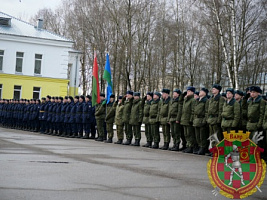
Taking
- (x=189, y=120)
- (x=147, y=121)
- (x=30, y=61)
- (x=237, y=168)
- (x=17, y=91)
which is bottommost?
(x=237, y=168)

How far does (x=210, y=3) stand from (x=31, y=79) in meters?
20.9

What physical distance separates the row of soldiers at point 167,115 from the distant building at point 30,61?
19735mm

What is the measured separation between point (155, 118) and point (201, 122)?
2.54 metres

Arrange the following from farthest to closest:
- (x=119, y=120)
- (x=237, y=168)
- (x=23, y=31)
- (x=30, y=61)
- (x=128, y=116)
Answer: (x=23, y=31), (x=30, y=61), (x=119, y=120), (x=128, y=116), (x=237, y=168)

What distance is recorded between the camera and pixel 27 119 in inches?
1058

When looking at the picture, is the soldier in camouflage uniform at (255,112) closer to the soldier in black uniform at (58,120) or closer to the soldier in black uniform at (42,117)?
the soldier in black uniform at (58,120)

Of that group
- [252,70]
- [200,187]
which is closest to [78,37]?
[252,70]

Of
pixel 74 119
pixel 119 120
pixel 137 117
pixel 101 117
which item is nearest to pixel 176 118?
pixel 137 117

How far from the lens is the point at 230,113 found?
12.3 m

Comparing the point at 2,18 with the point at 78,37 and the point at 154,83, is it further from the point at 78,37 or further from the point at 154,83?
the point at 154,83

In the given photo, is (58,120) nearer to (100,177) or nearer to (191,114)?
(191,114)

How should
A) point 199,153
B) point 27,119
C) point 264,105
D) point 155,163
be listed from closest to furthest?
point 155,163 → point 264,105 → point 199,153 → point 27,119

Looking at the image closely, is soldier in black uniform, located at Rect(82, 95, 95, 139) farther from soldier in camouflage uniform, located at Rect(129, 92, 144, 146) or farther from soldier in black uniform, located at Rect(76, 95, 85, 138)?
soldier in camouflage uniform, located at Rect(129, 92, 144, 146)

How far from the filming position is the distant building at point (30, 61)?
42625mm
